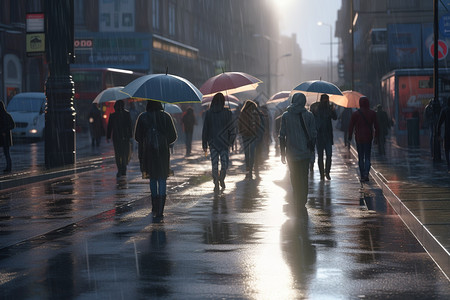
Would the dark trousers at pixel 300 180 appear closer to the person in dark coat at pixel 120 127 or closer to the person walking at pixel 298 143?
the person walking at pixel 298 143

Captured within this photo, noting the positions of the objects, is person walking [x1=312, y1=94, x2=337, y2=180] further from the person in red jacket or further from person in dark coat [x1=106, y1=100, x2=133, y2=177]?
person in dark coat [x1=106, y1=100, x2=133, y2=177]

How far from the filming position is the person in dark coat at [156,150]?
41.6 feet

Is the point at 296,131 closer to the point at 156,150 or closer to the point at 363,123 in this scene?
the point at 156,150

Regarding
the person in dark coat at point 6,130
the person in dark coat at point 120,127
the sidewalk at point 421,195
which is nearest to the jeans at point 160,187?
the sidewalk at point 421,195

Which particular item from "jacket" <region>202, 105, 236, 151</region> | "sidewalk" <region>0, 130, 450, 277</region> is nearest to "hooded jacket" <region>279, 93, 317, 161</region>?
"sidewalk" <region>0, 130, 450, 277</region>

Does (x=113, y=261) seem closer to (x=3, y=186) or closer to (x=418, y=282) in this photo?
(x=418, y=282)

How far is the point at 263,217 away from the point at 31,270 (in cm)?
487

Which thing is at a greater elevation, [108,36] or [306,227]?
[108,36]

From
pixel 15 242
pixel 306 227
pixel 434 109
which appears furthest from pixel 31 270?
pixel 434 109

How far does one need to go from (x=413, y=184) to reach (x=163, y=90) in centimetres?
568

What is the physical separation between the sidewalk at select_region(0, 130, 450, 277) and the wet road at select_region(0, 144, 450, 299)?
0.64ft

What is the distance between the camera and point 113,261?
29.3ft

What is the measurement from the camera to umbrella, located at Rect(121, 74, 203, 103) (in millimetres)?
13117

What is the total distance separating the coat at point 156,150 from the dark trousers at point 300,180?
2.00m
